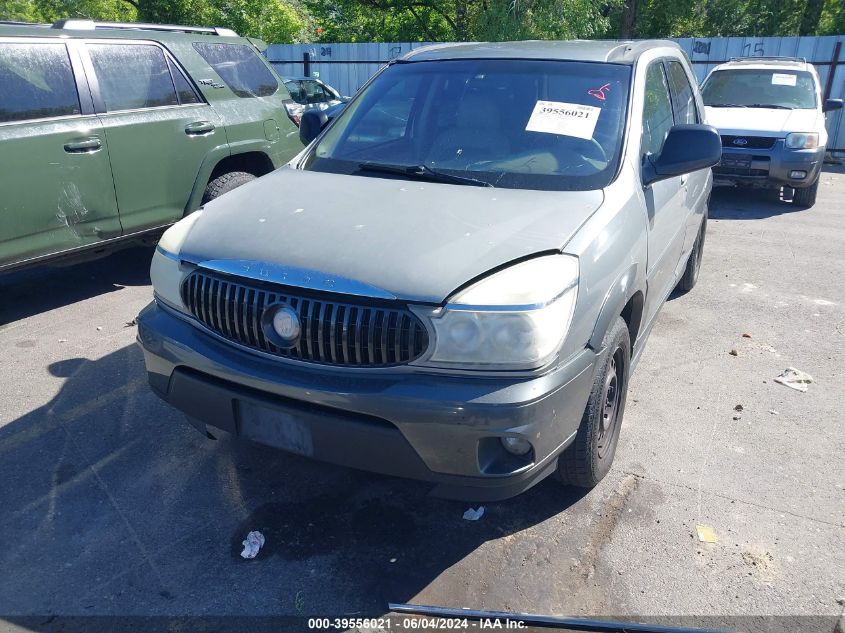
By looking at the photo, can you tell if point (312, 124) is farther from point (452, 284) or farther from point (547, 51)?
point (452, 284)

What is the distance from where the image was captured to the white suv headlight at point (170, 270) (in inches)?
116

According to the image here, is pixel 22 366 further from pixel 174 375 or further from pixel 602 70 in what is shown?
pixel 602 70

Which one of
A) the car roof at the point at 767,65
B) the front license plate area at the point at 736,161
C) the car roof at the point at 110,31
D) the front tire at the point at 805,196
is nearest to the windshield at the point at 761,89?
the car roof at the point at 767,65

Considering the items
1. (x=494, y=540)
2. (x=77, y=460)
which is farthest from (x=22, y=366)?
(x=494, y=540)

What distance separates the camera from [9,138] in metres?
4.77

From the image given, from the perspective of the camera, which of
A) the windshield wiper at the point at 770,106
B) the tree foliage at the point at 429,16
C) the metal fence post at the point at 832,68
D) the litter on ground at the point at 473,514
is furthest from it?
the tree foliage at the point at 429,16

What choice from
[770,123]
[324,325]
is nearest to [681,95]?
[324,325]

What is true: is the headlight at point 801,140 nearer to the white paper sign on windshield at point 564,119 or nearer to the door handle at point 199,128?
the white paper sign on windshield at point 564,119

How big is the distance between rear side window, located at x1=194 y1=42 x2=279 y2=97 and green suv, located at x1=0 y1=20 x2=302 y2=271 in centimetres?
1

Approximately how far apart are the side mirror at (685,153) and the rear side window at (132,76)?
4121 millimetres

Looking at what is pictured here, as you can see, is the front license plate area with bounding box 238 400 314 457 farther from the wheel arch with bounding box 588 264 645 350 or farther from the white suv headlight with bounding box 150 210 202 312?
the wheel arch with bounding box 588 264 645 350

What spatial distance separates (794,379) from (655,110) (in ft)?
6.48

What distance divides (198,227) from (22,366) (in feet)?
7.38

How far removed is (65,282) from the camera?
620cm
